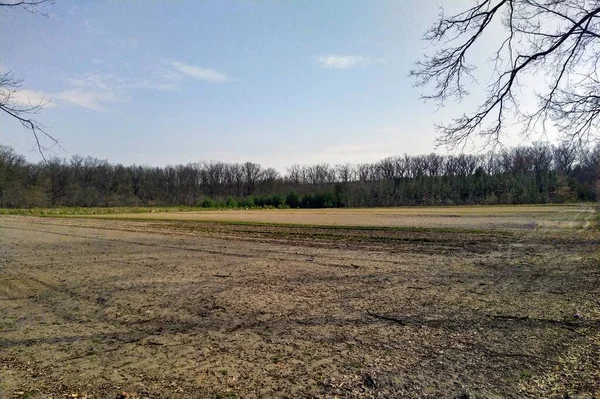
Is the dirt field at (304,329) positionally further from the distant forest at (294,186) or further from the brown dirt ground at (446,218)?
the distant forest at (294,186)

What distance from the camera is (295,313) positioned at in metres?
7.62

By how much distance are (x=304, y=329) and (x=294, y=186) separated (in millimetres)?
139619

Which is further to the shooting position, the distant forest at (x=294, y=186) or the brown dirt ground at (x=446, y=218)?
the distant forest at (x=294, y=186)

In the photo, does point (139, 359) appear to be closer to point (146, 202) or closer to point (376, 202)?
point (376, 202)

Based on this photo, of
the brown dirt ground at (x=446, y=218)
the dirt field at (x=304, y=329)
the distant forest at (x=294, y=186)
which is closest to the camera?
the dirt field at (x=304, y=329)

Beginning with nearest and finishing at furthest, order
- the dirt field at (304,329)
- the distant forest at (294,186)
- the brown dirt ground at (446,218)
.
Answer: the dirt field at (304,329), the brown dirt ground at (446,218), the distant forest at (294,186)

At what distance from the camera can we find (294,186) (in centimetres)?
14612

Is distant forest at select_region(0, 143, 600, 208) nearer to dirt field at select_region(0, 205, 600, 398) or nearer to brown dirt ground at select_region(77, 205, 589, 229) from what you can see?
brown dirt ground at select_region(77, 205, 589, 229)

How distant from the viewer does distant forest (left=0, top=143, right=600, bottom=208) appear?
89.7 metres

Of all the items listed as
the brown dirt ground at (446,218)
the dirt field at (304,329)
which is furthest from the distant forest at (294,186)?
the dirt field at (304,329)

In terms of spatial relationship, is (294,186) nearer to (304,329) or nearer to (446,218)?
(446,218)

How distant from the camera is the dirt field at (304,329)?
4734 mm

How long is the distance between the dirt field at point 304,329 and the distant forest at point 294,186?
208ft

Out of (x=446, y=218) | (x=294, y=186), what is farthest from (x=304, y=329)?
(x=294, y=186)
